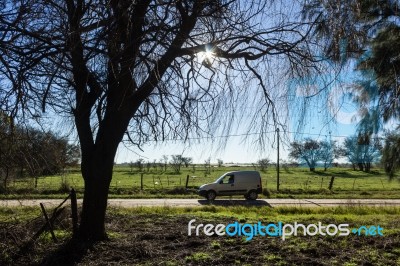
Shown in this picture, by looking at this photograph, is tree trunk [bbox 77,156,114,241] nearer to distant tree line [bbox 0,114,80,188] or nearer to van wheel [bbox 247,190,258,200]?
distant tree line [bbox 0,114,80,188]

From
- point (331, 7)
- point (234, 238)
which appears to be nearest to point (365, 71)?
point (331, 7)

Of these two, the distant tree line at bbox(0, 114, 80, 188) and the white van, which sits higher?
the distant tree line at bbox(0, 114, 80, 188)

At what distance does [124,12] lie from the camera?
3.99 meters

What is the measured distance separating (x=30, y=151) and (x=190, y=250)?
381cm

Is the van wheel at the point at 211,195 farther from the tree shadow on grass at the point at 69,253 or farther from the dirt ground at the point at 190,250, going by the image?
the tree shadow on grass at the point at 69,253

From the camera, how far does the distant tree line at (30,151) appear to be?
7.19 m

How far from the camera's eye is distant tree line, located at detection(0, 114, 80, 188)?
7186 mm

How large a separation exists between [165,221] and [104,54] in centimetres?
606

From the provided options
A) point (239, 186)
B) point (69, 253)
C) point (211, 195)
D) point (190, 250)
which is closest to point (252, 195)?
point (239, 186)

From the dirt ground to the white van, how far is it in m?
Answer: 17.0

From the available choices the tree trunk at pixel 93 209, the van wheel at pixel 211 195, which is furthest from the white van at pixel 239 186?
the tree trunk at pixel 93 209

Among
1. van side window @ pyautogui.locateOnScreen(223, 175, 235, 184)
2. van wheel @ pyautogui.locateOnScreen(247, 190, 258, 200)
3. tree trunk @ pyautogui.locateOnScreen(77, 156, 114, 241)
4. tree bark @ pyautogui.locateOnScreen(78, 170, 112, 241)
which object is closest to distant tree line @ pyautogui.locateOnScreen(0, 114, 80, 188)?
tree trunk @ pyautogui.locateOnScreen(77, 156, 114, 241)

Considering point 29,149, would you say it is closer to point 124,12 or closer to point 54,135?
point 54,135

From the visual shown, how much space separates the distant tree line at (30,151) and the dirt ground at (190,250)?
1.11 metres
